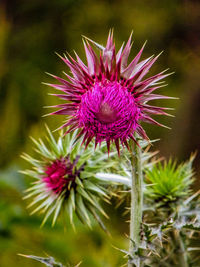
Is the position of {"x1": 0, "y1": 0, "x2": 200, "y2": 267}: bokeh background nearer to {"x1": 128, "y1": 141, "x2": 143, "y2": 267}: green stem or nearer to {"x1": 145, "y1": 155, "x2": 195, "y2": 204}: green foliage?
{"x1": 145, "y1": 155, "x2": 195, "y2": 204}: green foliage

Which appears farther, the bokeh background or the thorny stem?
the bokeh background

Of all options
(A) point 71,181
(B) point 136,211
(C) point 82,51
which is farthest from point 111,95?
(C) point 82,51

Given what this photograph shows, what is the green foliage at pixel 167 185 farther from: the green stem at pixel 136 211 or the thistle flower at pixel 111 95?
the thistle flower at pixel 111 95

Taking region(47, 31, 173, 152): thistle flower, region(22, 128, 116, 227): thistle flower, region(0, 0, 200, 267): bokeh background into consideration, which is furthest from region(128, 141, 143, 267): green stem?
region(0, 0, 200, 267): bokeh background

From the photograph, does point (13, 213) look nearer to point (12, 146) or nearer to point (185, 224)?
point (12, 146)

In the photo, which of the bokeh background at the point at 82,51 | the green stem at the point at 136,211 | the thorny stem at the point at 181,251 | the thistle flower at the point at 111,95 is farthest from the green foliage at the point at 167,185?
the bokeh background at the point at 82,51

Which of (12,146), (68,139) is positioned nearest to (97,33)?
(12,146)

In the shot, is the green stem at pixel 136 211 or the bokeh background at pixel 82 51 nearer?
the green stem at pixel 136 211
